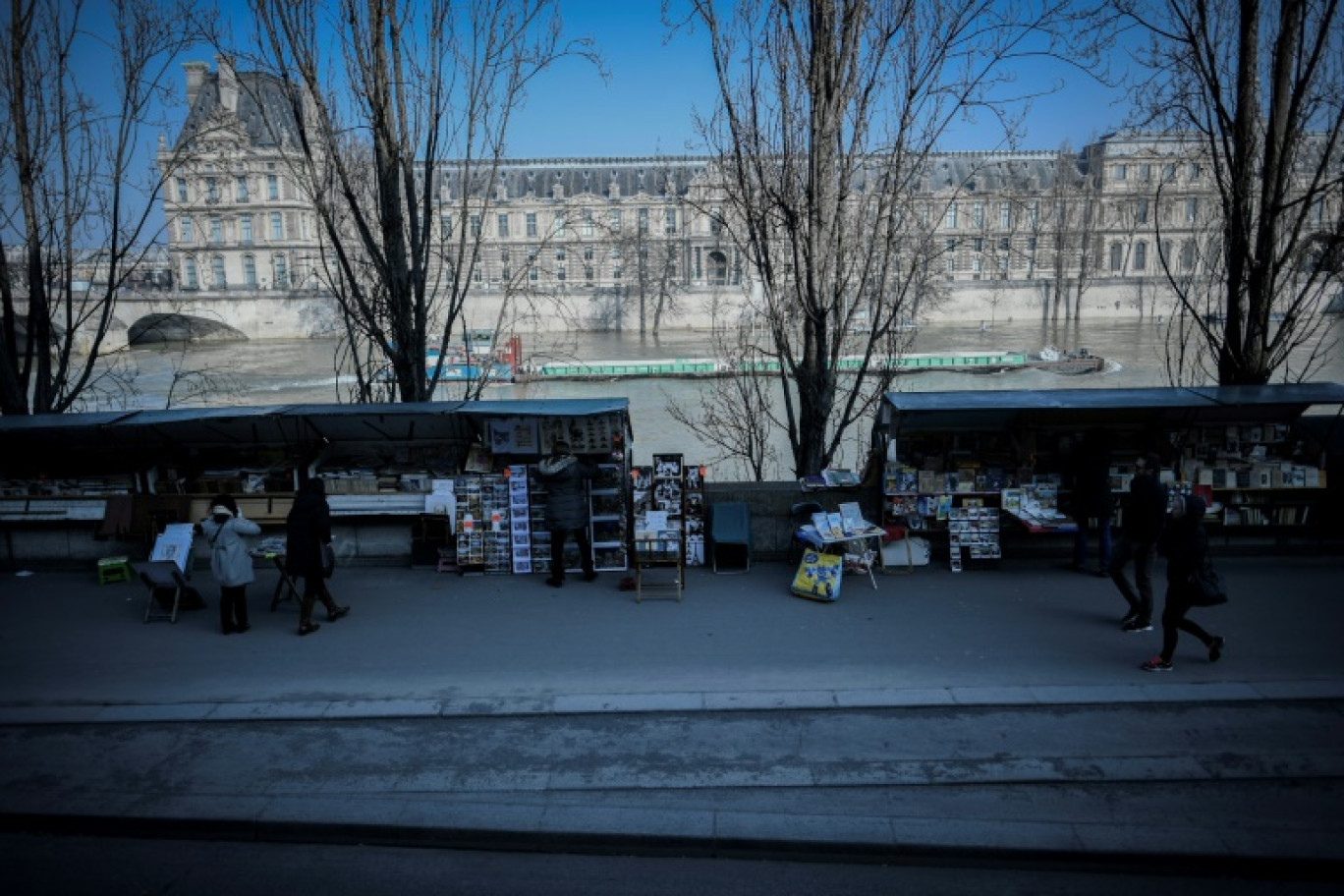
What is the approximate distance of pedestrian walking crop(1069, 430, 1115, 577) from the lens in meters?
9.12

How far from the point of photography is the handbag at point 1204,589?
662 cm

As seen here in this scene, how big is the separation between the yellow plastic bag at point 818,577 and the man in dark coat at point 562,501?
222 centimetres

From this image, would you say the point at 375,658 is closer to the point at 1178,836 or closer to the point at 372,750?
the point at 372,750

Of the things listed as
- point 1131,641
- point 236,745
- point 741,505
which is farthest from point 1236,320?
point 236,745

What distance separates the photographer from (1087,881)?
4.61 meters

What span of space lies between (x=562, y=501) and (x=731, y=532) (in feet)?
5.97

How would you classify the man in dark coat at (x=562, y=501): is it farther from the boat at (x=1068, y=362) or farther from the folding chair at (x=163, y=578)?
the boat at (x=1068, y=362)

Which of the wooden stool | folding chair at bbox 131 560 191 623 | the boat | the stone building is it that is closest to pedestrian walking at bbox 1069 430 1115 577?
folding chair at bbox 131 560 191 623

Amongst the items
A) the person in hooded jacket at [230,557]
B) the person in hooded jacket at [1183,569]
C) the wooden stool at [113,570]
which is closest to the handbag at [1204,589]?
the person in hooded jacket at [1183,569]

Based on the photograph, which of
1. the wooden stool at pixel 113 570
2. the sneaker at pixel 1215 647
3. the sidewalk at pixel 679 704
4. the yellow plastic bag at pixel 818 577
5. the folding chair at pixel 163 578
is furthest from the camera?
the wooden stool at pixel 113 570

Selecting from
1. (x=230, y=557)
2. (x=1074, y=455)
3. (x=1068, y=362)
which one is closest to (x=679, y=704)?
(x=230, y=557)

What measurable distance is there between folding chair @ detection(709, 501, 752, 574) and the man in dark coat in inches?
53.5

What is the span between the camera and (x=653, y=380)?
4347 centimetres

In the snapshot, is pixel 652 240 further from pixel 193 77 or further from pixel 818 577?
pixel 818 577
